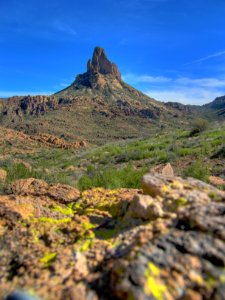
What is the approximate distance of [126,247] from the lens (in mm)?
3371

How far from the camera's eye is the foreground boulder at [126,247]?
2.74m

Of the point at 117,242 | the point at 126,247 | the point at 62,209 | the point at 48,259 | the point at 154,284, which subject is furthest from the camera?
the point at 62,209

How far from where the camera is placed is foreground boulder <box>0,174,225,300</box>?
2742 mm

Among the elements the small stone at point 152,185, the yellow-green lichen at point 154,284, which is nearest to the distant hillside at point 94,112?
the small stone at point 152,185

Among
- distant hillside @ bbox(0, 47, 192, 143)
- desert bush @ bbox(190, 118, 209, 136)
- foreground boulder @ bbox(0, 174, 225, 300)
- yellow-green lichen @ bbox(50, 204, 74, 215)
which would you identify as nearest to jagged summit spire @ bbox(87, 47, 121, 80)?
distant hillside @ bbox(0, 47, 192, 143)

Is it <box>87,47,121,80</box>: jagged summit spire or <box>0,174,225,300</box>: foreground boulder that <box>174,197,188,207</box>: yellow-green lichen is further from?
<box>87,47,121,80</box>: jagged summit spire

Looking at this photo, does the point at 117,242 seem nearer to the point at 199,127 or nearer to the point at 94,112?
the point at 199,127

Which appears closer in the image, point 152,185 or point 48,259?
point 48,259

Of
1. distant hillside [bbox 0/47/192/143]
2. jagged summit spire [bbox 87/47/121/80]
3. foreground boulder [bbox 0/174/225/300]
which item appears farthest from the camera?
jagged summit spire [bbox 87/47/121/80]

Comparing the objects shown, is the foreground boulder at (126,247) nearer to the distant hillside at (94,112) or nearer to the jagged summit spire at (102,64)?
the distant hillside at (94,112)

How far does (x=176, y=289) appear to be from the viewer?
2.66 metres

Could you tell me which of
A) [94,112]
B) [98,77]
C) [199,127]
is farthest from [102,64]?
[199,127]

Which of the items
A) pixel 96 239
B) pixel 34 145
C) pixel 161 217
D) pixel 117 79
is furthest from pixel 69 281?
pixel 117 79

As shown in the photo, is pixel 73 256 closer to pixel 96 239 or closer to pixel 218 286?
pixel 96 239
